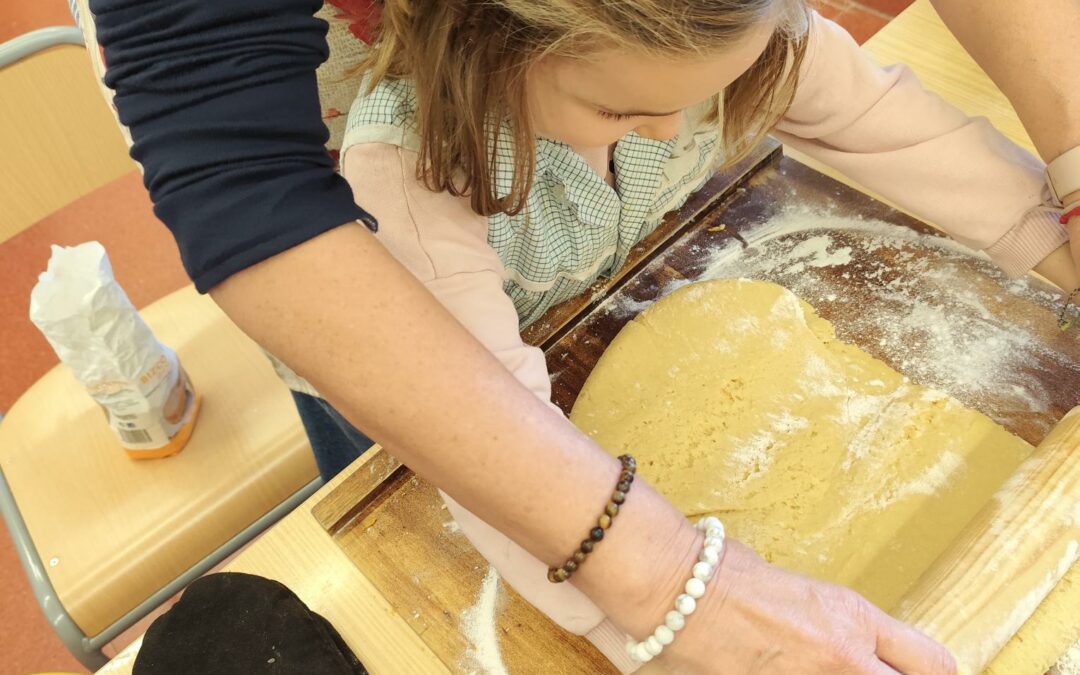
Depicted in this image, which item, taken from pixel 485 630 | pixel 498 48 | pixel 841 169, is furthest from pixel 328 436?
pixel 841 169

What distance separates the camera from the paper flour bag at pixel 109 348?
1.05m

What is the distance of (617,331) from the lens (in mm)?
1026

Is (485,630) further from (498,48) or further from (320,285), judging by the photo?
(498,48)

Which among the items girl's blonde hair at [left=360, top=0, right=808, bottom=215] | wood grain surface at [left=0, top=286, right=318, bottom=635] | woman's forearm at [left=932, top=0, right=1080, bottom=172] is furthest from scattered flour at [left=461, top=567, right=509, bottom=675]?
woman's forearm at [left=932, top=0, right=1080, bottom=172]

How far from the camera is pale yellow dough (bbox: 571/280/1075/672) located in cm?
83

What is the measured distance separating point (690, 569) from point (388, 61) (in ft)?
1.72

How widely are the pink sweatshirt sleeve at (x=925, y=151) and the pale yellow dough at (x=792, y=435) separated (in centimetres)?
24

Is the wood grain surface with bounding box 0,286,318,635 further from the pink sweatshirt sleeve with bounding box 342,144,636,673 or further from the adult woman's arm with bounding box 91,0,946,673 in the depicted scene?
the adult woman's arm with bounding box 91,0,946,673

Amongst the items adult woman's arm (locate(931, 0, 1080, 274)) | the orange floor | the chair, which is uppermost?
adult woman's arm (locate(931, 0, 1080, 274))

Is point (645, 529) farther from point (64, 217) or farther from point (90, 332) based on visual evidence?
point (64, 217)

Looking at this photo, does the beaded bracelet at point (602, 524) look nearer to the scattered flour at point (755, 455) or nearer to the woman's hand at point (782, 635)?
the woman's hand at point (782, 635)

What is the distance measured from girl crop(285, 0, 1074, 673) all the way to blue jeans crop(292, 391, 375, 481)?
14 millimetres

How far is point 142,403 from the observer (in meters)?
1.13

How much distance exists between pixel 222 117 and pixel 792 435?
691 millimetres
